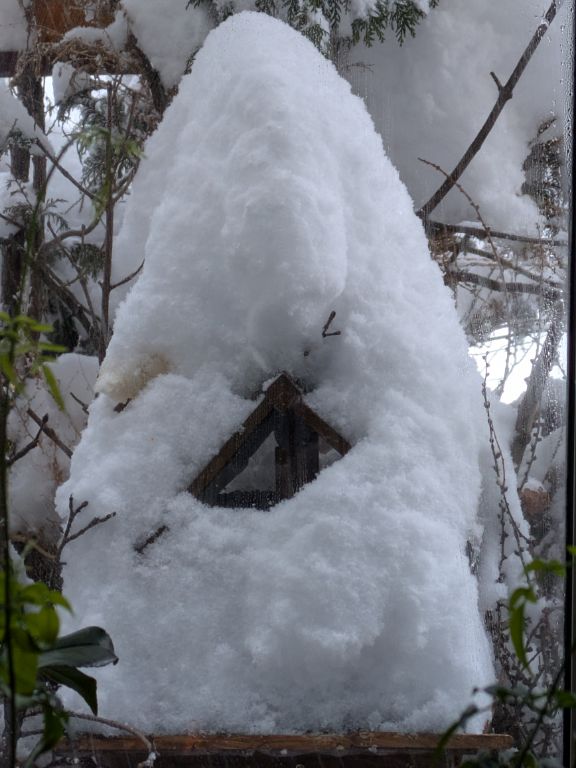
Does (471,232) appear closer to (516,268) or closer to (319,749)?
(516,268)

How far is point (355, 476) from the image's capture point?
71cm

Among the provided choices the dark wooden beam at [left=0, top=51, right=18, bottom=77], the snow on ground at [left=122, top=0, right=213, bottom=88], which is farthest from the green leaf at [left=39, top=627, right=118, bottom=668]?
the dark wooden beam at [left=0, top=51, right=18, bottom=77]

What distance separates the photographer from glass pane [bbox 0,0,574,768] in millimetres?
657

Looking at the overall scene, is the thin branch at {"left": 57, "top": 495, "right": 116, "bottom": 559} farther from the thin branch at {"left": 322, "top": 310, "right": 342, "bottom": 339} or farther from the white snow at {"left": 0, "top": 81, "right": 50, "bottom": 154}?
the white snow at {"left": 0, "top": 81, "right": 50, "bottom": 154}

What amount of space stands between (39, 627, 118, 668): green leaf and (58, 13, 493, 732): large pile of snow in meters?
0.21

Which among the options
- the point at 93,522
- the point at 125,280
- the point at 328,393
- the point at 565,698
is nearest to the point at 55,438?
the point at 125,280

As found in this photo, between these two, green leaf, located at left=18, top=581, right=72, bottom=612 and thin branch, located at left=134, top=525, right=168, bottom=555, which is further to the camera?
thin branch, located at left=134, top=525, right=168, bottom=555

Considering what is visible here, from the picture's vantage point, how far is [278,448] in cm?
75

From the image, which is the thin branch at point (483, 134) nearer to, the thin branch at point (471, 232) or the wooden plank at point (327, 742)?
the thin branch at point (471, 232)

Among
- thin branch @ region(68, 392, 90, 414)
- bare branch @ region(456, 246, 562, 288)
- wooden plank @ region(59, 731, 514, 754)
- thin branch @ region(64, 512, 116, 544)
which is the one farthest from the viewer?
thin branch @ region(68, 392, 90, 414)

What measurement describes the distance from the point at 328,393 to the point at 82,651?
1.23 ft

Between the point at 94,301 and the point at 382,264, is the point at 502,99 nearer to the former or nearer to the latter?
the point at 382,264

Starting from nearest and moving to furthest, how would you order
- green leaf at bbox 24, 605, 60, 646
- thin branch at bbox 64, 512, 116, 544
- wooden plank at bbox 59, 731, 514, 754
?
green leaf at bbox 24, 605, 60, 646, wooden plank at bbox 59, 731, 514, 754, thin branch at bbox 64, 512, 116, 544

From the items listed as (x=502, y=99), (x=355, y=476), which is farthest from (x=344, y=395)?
(x=502, y=99)
